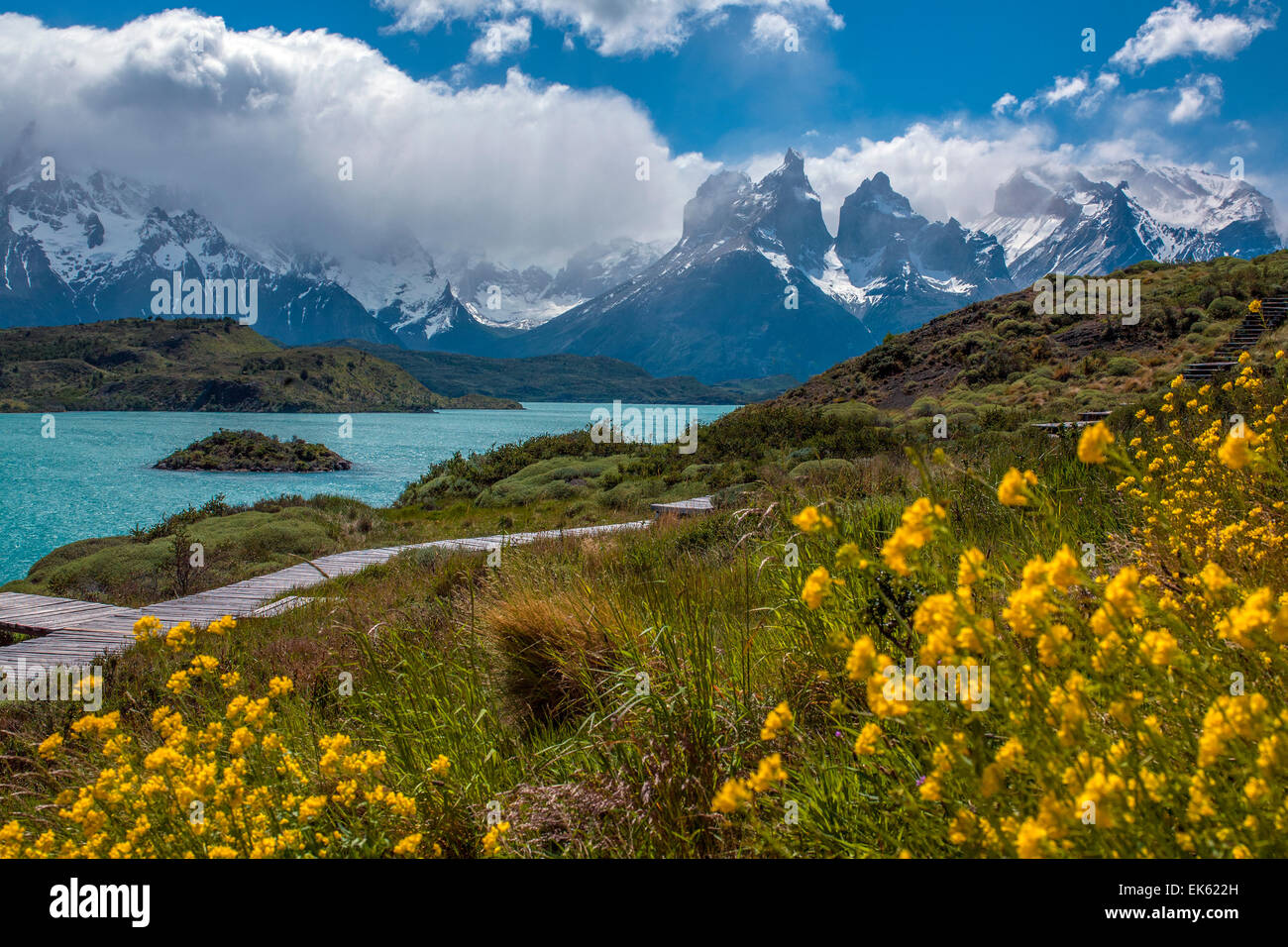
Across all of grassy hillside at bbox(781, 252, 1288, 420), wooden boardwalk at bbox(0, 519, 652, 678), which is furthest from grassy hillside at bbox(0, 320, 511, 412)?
wooden boardwalk at bbox(0, 519, 652, 678)

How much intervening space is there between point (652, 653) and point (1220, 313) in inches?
1262

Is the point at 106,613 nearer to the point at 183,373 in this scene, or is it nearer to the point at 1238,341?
→ the point at 1238,341

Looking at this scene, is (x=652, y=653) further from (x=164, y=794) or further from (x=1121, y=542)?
(x=1121, y=542)

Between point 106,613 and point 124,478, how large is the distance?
106 ft

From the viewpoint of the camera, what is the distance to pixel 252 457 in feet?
138

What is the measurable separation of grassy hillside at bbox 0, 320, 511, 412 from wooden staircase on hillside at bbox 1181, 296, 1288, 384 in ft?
340

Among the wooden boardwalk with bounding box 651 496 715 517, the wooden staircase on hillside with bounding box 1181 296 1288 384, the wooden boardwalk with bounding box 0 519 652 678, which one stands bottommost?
the wooden boardwalk with bounding box 0 519 652 678

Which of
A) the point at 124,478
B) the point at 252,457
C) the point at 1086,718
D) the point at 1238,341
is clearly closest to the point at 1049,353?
the point at 1238,341

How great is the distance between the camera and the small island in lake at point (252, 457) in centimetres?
4053

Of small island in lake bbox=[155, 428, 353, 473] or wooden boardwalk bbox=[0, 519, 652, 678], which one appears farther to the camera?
small island in lake bbox=[155, 428, 353, 473]

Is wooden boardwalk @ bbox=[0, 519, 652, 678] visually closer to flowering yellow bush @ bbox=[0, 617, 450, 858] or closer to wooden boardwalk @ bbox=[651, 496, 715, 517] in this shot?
wooden boardwalk @ bbox=[651, 496, 715, 517]

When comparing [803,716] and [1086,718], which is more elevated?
[1086,718]

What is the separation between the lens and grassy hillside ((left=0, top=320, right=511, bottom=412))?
10319cm
